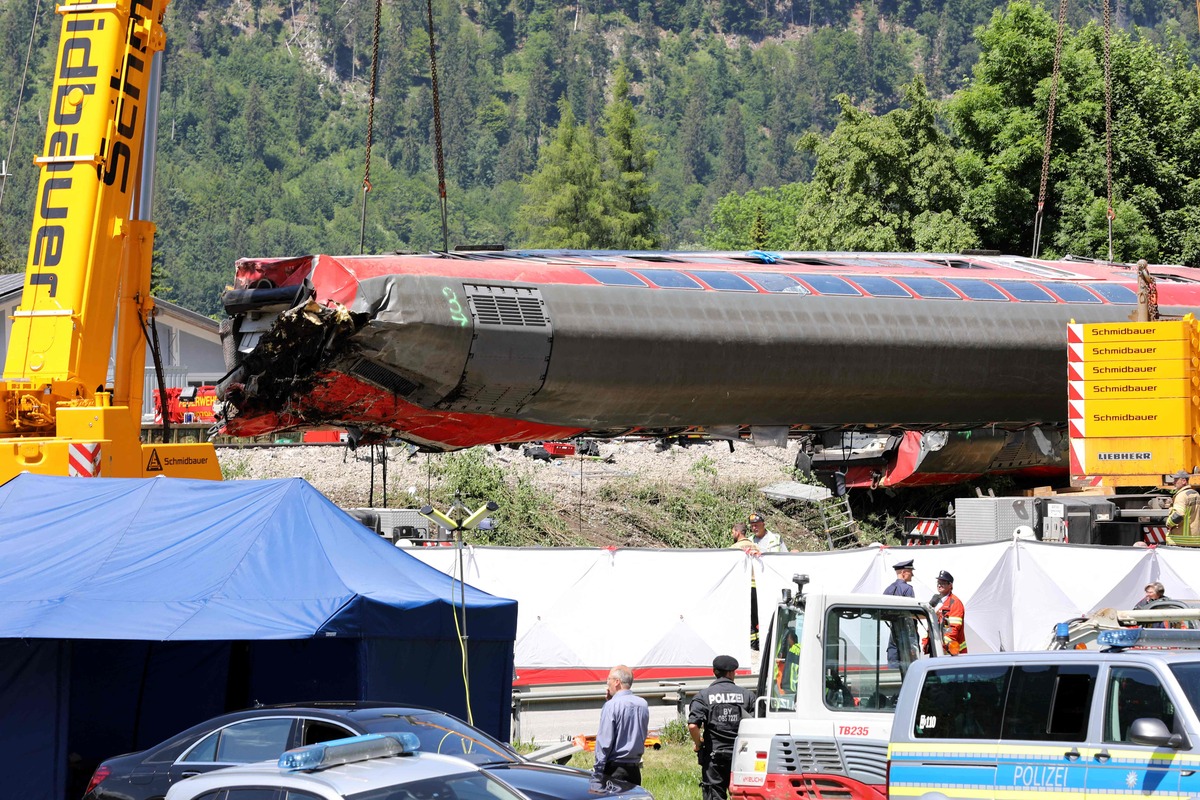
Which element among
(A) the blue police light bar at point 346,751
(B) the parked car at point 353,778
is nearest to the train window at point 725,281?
(A) the blue police light bar at point 346,751

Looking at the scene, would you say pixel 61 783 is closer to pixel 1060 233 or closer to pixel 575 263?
pixel 575 263

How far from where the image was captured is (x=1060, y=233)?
40.0 m

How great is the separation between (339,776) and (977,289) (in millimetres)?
16266

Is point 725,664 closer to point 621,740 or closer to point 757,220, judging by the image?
point 621,740

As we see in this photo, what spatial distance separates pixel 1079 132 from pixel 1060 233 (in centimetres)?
273

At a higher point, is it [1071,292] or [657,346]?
[1071,292]

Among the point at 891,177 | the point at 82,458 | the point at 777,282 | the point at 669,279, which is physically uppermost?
the point at 891,177

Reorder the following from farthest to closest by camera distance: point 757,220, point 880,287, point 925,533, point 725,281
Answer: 1. point 757,220
2. point 925,533
3. point 880,287
4. point 725,281

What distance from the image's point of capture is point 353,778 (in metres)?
7.01

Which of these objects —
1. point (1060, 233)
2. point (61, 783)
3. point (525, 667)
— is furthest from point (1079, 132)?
point (61, 783)

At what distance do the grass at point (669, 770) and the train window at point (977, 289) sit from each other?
361 inches

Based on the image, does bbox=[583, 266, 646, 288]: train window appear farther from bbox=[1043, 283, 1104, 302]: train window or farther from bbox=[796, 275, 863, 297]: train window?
bbox=[1043, 283, 1104, 302]: train window

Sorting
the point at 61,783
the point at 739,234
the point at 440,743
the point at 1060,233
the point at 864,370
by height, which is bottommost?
the point at 61,783

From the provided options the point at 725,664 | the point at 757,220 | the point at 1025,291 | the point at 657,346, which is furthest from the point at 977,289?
the point at 757,220
